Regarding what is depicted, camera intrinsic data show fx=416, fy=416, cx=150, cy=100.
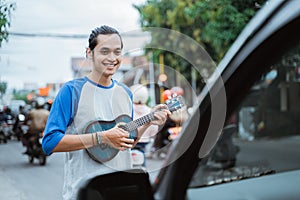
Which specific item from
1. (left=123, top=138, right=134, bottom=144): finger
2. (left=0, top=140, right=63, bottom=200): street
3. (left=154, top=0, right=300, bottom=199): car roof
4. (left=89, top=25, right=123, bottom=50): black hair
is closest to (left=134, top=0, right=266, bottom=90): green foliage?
(left=89, top=25, right=123, bottom=50): black hair

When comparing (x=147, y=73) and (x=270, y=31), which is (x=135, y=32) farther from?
(x=270, y=31)

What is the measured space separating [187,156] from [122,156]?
48 cm

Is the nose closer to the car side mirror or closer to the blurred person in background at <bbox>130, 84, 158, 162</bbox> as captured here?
the blurred person in background at <bbox>130, 84, 158, 162</bbox>

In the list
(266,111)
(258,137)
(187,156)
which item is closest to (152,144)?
(187,156)

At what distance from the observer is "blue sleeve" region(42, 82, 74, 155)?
1.08 metres

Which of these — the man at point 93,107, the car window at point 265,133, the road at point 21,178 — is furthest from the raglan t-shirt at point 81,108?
the car window at point 265,133

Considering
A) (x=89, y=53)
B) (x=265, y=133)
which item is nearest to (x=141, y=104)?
(x=89, y=53)

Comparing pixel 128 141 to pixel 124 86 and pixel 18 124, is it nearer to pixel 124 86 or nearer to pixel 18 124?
pixel 124 86

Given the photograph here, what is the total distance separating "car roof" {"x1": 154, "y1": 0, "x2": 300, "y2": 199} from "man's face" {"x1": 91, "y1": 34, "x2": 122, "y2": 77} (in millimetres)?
425

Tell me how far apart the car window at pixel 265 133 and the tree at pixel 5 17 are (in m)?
1.33

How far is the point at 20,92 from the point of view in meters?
1.52

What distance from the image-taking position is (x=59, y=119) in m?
1.08

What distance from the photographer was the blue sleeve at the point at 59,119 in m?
1.08

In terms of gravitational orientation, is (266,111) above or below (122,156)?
below
